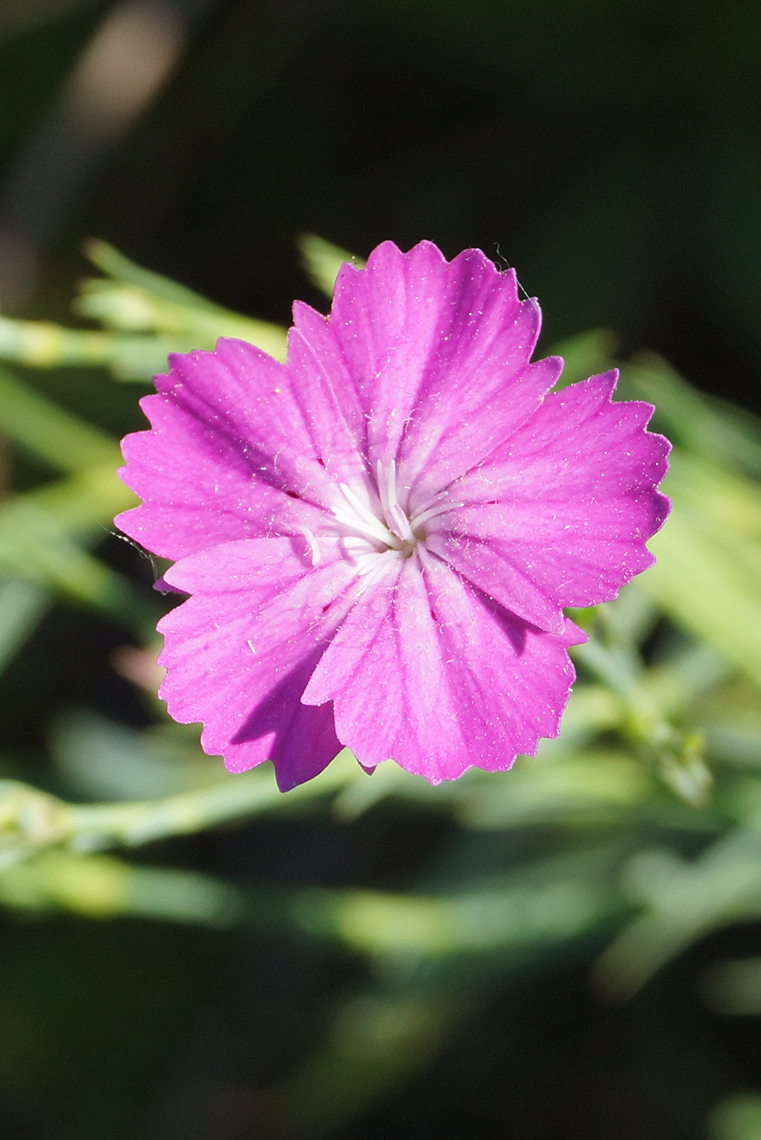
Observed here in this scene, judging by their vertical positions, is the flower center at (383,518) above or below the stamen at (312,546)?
above

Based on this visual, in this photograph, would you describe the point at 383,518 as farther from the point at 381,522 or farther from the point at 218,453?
the point at 218,453

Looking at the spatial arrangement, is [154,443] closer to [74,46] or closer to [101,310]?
[101,310]

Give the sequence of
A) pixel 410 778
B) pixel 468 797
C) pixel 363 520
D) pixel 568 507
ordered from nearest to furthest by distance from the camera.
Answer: pixel 568 507
pixel 363 520
pixel 410 778
pixel 468 797

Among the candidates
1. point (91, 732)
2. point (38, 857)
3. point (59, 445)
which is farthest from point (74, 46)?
point (38, 857)

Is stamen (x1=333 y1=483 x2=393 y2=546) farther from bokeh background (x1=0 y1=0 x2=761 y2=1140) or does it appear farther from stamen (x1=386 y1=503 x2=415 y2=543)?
bokeh background (x1=0 y1=0 x2=761 y2=1140)

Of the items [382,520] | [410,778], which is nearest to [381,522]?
[382,520]

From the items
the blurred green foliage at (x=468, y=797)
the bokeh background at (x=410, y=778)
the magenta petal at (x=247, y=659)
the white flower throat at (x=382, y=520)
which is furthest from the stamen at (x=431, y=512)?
the bokeh background at (x=410, y=778)

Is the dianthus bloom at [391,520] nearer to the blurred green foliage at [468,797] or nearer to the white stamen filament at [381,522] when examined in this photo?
the white stamen filament at [381,522]
